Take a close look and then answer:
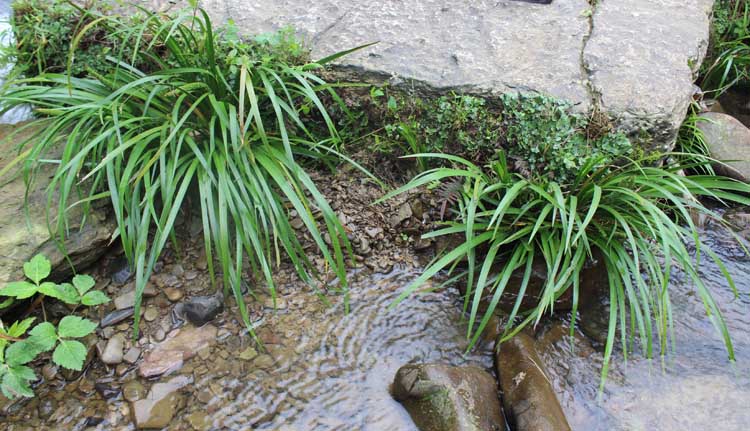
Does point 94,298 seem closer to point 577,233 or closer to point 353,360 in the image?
point 353,360

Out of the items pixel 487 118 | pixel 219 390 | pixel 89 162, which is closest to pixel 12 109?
pixel 89 162

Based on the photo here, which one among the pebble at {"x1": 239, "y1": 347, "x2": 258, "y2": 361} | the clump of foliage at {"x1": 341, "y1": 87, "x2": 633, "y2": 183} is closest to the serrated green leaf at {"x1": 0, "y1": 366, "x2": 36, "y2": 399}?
the pebble at {"x1": 239, "y1": 347, "x2": 258, "y2": 361}

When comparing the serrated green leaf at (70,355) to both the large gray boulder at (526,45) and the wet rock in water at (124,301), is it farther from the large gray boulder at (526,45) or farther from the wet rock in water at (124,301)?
the large gray boulder at (526,45)

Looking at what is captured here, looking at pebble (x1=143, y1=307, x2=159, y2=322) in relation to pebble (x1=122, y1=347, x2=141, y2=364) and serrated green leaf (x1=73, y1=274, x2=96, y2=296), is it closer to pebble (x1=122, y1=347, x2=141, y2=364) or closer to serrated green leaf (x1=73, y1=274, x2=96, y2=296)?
pebble (x1=122, y1=347, x2=141, y2=364)

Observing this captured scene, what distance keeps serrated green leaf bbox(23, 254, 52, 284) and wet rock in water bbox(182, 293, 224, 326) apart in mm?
A: 543

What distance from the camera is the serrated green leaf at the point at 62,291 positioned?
207cm

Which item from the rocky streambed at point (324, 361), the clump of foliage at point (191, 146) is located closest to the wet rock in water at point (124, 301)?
the rocky streambed at point (324, 361)

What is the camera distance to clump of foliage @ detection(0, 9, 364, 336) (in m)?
2.16

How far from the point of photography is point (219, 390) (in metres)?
2.10

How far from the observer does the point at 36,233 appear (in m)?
2.25

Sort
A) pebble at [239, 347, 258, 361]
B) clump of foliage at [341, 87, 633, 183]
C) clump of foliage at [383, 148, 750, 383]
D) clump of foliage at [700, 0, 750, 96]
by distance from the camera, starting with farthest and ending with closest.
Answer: clump of foliage at [700, 0, 750, 96]
clump of foliage at [341, 87, 633, 183]
pebble at [239, 347, 258, 361]
clump of foliage at [383, 148, 750, 383]

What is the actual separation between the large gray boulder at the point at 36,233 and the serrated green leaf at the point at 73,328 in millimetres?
309

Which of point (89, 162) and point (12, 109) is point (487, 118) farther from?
point (12, 109)

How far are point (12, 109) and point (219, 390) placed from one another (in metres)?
1.82
